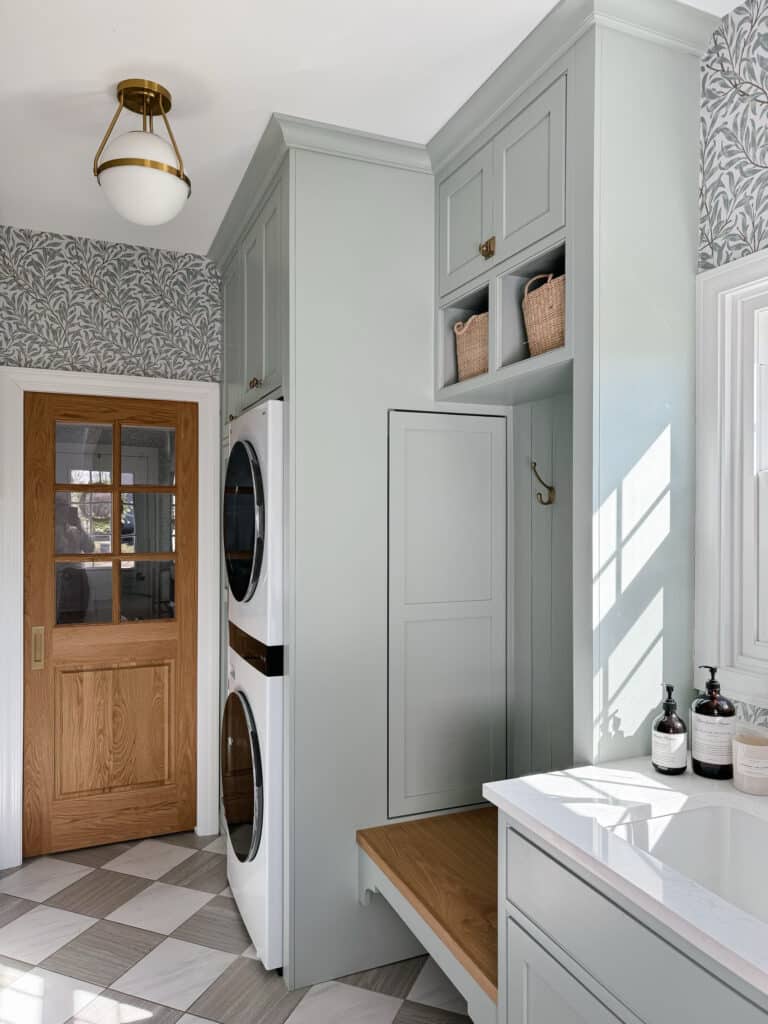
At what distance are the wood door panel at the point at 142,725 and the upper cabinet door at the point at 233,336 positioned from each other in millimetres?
1191

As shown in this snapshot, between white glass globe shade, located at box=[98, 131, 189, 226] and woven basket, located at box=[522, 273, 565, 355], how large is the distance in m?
0.96

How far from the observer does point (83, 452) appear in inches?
122

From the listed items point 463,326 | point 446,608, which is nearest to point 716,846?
point 446,608

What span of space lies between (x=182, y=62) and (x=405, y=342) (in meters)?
0.95

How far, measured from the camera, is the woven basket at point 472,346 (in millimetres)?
2131

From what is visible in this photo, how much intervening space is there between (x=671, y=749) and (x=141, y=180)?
1.84m

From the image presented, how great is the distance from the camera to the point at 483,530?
2381 mm

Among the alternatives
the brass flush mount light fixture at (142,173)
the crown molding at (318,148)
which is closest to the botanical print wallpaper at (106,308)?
the crown molding at (318,148)

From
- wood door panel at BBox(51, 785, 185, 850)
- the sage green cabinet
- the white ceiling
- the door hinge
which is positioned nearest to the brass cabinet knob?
the sage green cabinet

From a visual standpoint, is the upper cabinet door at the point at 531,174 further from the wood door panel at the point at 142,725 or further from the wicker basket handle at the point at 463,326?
the wood door panel at the point at 142,725

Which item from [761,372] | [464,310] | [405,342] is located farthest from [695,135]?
[405,342]

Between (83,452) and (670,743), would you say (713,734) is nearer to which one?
(670,743)

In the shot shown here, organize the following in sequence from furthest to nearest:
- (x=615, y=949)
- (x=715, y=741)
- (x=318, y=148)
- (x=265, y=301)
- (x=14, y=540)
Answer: (x=14, y=540), (x=265, y=301), (x=318, y=148), (x=715, y=741), (x=615, y=949)

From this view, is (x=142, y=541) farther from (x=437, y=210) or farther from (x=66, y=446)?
(x=437, y=210)
